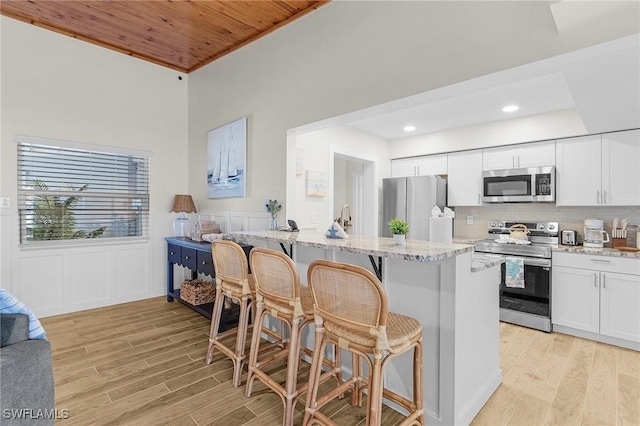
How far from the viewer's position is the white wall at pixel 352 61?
6.04 feet

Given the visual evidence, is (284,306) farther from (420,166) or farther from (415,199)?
(420,166)

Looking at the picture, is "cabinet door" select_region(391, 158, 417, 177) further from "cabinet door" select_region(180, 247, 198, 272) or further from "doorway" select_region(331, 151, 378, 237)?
"cabinet door" select_region(180, 247, 198, 272)

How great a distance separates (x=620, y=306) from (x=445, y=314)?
7.93ft

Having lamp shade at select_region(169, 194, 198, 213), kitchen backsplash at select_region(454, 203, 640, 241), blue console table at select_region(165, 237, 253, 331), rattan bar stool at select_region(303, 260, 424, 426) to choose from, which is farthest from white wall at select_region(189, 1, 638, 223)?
kitchen backsplash at select_region(454, 203, 640, 241)

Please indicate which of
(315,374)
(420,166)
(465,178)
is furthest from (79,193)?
(465,178)

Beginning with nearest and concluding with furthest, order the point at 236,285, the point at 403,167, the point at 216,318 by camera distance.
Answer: the point at 236,285
the point at 216,318
the point at 403,167

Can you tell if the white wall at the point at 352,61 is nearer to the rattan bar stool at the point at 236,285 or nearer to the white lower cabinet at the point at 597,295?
the rattan bar stool at the point at 236,285

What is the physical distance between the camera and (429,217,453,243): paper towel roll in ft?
6.97

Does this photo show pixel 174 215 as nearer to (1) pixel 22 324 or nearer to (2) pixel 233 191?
(2) pixel 233 191

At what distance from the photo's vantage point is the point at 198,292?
3.68 meters

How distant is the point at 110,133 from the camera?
394 cm

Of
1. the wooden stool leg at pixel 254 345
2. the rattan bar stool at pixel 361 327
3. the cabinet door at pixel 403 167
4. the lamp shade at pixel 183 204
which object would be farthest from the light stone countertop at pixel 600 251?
the lamp shade at pixel 183 204

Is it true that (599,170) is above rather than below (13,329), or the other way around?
above

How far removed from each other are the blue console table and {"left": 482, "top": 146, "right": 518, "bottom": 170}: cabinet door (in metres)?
3.21
